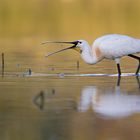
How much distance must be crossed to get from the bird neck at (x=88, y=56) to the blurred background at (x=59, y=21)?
13.4 ft

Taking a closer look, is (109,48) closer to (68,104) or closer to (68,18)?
(68,104)

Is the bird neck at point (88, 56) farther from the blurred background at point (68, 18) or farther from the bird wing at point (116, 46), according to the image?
the blurred background at point (68, 18)

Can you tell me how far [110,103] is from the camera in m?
11.7

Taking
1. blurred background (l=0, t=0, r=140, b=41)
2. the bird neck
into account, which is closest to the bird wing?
the bird neck

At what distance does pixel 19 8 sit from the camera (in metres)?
41.8

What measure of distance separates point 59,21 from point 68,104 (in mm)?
25188

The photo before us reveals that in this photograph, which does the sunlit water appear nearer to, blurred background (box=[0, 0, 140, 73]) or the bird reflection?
the bird reflection

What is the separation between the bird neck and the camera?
55.9 ft

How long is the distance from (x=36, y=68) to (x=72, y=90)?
14.9 ft

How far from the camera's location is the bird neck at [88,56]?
55.9 feet

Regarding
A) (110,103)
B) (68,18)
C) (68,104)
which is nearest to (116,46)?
(110,103)

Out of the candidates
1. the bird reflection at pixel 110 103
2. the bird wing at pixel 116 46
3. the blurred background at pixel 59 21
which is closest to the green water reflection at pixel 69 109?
the bird reflection at pixel 110 103

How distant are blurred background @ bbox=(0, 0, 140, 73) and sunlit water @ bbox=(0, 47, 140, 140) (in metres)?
5.24

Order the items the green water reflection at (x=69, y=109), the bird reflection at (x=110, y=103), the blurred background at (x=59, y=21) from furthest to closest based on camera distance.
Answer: the blurred background at (x=59, y=21), the bird reflection at (x=110, y=103), the green water reflection at (x=69, y=109)
